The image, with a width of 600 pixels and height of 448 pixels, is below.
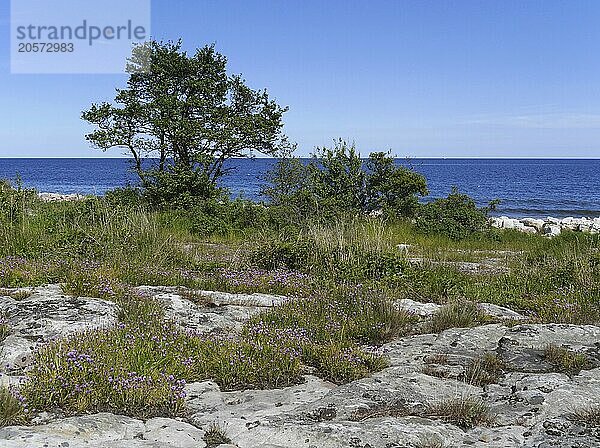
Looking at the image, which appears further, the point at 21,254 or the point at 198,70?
the point at 198,70

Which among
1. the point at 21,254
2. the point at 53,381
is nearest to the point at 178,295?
the point at 53,381

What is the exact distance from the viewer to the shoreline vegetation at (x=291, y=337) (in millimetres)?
3840

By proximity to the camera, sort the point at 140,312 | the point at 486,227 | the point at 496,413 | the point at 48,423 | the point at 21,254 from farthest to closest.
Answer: the point at 486,227 → the point at 21,254 → the point at 140,312 → the point at 496,413 → the point at 48,423

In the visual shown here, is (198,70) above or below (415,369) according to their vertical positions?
above

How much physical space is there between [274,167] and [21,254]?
11.0 m

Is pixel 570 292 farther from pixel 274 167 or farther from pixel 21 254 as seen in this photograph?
pixel 274 167

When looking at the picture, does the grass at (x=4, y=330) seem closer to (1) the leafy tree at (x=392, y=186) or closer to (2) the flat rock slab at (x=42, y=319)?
(2) the flat rock slab at (x=42, y=319)

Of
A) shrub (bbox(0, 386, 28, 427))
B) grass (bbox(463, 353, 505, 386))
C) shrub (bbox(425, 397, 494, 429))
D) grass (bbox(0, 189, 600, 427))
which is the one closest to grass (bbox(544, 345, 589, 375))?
grass (bbox(0, 189, 600, 427))

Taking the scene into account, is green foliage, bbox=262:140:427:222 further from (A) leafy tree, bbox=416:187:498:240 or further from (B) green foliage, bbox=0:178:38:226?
(B) green foliage, bbox=0:178:38:226

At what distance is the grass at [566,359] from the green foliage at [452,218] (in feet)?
39.2

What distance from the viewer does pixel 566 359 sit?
Result: 16.1ft

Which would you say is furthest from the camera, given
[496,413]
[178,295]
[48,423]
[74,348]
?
[178,295]

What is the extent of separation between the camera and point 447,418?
12.6 ft

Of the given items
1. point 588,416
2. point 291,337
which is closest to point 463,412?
point 588,416
